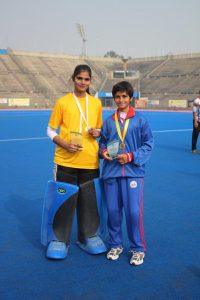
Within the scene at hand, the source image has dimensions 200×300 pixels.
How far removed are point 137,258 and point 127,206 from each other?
50 centimetres

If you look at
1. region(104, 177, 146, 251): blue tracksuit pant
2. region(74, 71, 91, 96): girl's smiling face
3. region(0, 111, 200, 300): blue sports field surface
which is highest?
region(74, 71, 91, 96): girl's smiling face

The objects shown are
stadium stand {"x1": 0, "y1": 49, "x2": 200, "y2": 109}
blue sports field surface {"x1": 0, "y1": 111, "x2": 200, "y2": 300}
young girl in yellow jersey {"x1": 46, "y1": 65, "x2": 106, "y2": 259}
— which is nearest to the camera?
blue sports field surface {"x1": 0, "y1": 111, "x2": 200, "y2": 300}

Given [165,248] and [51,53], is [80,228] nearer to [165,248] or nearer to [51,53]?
[165,248]

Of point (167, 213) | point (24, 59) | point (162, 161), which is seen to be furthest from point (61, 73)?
point (167, 213)

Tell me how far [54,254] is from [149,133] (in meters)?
1.50

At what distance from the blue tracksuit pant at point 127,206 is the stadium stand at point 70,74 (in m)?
47.4

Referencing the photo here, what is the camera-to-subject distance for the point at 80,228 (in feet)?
13.1

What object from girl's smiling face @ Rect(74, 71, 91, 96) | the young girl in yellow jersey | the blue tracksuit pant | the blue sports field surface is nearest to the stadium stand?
the blue sports field surface

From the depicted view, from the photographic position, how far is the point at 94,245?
12.5ft

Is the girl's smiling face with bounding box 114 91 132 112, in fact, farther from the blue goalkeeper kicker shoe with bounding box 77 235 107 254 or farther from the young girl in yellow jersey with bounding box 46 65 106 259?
the blue goalkeeper kicker shoe with bounding box 77 235 107 254

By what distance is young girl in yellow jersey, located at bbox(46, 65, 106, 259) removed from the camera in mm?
3582

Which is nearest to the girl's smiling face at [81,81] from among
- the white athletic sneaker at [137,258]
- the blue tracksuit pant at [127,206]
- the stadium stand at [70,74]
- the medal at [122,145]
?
the medal at [122,145]

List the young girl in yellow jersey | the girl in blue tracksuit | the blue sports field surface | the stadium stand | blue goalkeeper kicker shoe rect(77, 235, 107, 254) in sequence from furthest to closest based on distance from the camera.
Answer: the stadium stand
blue goalkeeper kicker shoe rect(77, 235, 107, 254)
the young girl in yellow jersey
the girl in blue tracksuit
the blue sports field surface

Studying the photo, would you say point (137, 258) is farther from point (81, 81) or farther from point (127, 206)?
point (81, 81)
